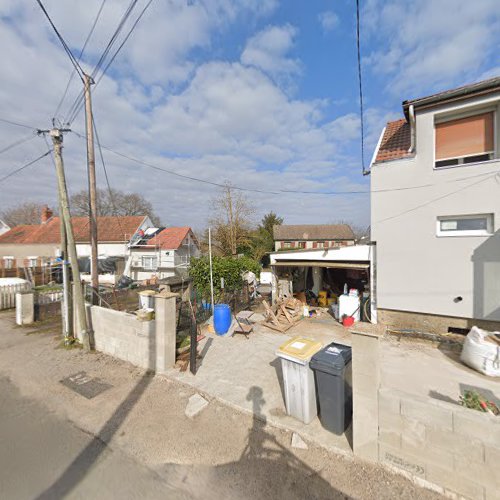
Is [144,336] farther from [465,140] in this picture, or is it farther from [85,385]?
[465,140]

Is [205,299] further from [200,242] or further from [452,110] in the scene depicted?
[200,242]

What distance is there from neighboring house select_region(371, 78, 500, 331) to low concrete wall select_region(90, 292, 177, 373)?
6340 mm

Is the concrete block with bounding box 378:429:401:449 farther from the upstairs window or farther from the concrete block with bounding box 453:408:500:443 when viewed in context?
the upstairs window

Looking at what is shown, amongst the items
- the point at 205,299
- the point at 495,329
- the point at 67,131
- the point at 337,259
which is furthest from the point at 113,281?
the point at 495,329

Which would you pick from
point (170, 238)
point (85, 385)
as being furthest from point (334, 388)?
point (170, 238)

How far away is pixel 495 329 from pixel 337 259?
14.6ft

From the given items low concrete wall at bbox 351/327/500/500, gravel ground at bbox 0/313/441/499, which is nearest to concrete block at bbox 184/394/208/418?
gravel ground at bbox 0/313/441/499

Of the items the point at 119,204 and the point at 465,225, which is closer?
the point at 465,225

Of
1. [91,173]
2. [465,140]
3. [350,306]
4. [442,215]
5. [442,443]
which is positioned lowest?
[350,306]

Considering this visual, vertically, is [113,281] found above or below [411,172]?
below

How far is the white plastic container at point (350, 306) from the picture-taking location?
28.9 feet

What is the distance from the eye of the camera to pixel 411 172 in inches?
293

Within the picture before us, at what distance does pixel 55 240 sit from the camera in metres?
24.7

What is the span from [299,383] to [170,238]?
2263cm
